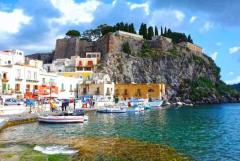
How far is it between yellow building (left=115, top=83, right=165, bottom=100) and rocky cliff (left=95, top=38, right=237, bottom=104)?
6762 millimetres

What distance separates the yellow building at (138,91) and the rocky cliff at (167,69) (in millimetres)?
6762

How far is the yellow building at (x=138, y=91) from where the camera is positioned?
Result: 357ft

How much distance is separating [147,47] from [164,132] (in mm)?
93321

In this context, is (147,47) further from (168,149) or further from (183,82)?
(168,149)

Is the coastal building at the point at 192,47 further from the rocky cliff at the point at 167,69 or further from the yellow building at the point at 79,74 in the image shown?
the yellow building at the point at 79,74

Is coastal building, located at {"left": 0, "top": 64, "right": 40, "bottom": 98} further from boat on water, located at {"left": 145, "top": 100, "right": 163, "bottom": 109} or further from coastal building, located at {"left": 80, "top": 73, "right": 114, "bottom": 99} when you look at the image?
boat on water, located at {"left": 145, "top": 100, "right": 163, "bottom": 109}

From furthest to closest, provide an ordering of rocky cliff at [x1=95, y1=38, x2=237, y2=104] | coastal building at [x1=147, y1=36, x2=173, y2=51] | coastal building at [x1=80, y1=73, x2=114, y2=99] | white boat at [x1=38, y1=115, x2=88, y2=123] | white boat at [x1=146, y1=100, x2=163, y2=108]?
coastal building at [x1=147, y1=36, x2=173, y2=51], rocky cliff at [x1=95, y1=38, x2=237, y2=104], white boat at [x1=146, y1=100, x2=163, y2=108], coastal building at [x1=80, y1=73, x2=114, y2=99], white boat at [x1=38, y1=115, x2=88, y2=123]

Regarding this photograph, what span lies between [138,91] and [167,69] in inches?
888

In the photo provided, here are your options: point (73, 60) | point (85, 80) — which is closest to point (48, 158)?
point (85, 80)

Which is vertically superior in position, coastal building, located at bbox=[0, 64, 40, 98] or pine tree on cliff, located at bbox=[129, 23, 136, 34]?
pine tree on cliff, located at bbox=[129, 23, 136, 34]

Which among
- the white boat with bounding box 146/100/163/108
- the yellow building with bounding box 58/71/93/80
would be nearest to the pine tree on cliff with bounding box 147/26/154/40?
the white boat with bounding box 146/100/163/108

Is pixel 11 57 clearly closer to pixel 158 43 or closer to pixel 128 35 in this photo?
pixel 128 35

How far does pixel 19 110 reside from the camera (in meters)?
54.5

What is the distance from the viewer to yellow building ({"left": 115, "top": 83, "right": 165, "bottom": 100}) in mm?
108750
